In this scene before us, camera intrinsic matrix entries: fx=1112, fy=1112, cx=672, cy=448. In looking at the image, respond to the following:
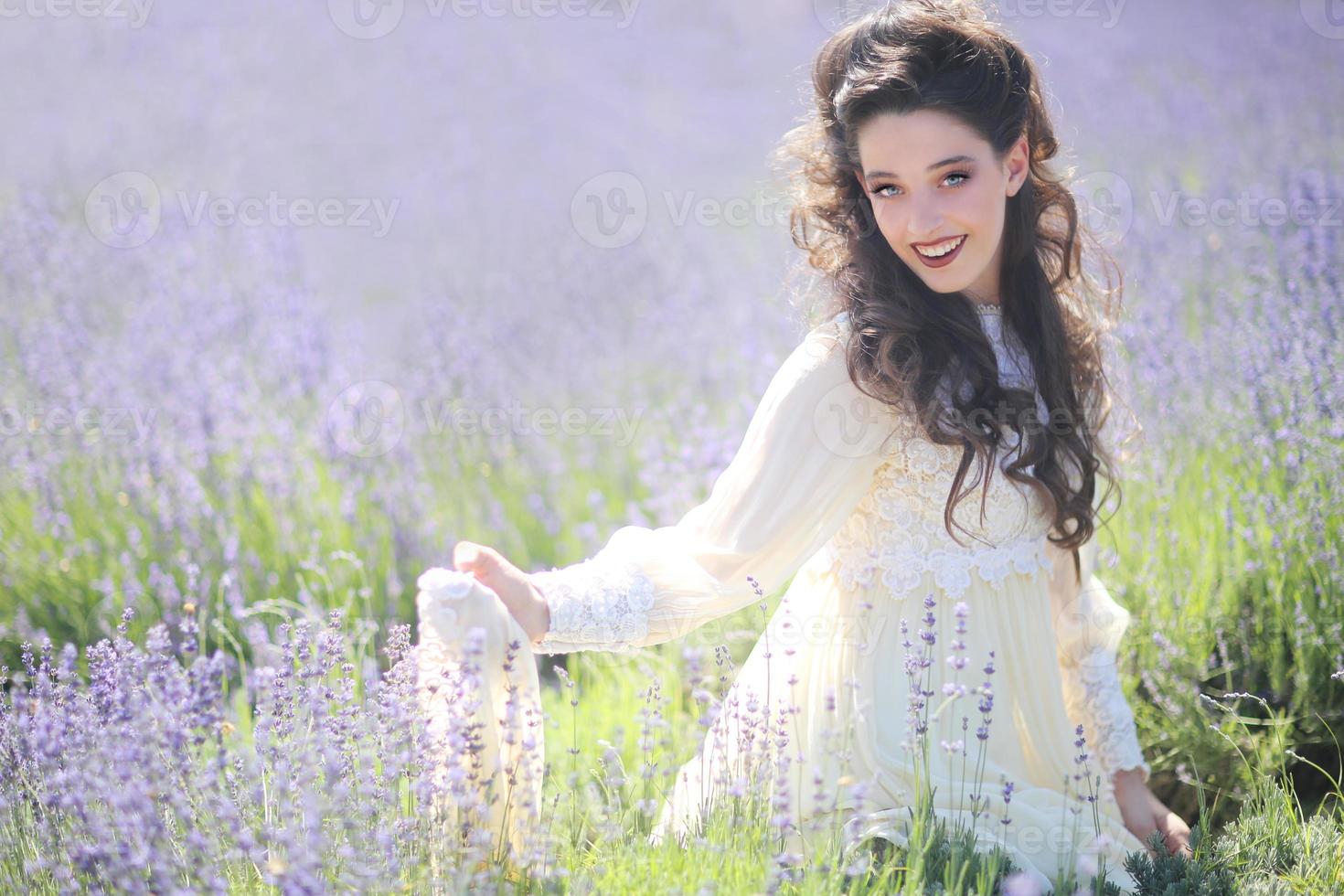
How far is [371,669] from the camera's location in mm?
1657

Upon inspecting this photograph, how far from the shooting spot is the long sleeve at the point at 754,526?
1.62m

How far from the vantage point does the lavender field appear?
1.52 metres

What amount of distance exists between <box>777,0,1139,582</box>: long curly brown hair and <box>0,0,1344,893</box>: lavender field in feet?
0.78

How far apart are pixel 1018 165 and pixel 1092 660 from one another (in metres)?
0.91

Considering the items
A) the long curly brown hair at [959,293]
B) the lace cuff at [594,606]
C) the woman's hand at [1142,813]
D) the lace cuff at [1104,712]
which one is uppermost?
the long curly brown hair at [959,293]

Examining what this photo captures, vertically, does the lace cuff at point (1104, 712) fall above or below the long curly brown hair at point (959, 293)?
below

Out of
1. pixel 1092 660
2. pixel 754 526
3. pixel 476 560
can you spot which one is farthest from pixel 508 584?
pixel 1092 660

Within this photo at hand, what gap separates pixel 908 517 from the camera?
5.95 feet

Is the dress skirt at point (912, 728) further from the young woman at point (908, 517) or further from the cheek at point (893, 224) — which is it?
the cheek at point (893, 224)

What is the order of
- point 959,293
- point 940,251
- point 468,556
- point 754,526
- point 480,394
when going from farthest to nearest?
point 480,394 < point 959,293 < point 940,251 < point 754,526 < point 468,556

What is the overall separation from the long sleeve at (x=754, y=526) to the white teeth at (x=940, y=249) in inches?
7.3

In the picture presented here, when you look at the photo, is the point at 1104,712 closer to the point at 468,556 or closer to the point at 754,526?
the point at 754,526

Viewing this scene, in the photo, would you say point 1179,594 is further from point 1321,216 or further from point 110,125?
point 110,125

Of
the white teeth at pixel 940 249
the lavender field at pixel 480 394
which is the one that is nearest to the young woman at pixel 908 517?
the white teeth at pixel 940 249
